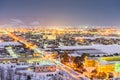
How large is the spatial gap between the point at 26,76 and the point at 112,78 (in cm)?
320

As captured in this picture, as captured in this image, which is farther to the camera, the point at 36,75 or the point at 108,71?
the point at 108,71

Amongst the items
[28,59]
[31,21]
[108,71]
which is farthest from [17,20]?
[108,71]

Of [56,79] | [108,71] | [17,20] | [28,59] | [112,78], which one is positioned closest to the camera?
[56,79]

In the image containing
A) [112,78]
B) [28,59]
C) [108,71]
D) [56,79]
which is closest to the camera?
[56,79]

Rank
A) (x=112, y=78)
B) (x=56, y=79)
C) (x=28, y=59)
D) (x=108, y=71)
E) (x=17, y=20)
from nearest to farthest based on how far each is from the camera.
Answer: (x=56, y=79) < (x=112, y=78) < (x=108, y=71) < (x=28, y=59) < (x=17, y=20)

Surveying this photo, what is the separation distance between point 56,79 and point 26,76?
1.11 m

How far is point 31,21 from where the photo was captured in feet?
189

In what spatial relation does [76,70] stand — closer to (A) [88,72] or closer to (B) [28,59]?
(A) [88,72]

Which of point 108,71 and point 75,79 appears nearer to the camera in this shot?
point 75,79

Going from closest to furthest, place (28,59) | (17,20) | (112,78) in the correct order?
(112,78) → (28,59) → (17,20)

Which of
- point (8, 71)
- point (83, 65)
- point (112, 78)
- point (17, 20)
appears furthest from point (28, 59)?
point (17, 20)

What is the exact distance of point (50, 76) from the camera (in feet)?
44.7

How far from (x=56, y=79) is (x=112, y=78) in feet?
7.56

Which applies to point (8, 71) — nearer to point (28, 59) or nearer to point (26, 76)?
point (26, 76)
